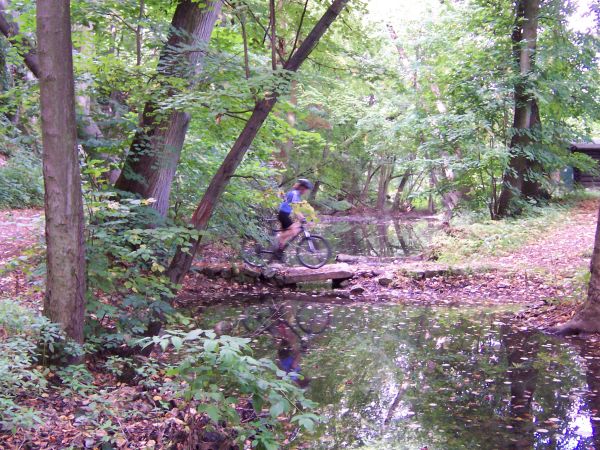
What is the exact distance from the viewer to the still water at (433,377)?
14.4ft

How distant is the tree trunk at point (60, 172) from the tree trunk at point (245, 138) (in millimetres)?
2117

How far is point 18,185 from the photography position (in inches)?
664

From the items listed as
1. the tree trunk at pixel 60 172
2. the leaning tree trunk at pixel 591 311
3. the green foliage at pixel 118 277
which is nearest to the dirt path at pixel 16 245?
the green foliage at pixel 118 277

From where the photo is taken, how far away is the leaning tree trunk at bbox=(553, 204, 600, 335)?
6.67 metres

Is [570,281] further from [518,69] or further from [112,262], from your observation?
[518,69]

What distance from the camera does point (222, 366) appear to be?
11.1 ft

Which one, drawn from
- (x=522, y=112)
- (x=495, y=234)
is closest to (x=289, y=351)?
(x=495, y=234)

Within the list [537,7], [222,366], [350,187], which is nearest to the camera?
[222,366]

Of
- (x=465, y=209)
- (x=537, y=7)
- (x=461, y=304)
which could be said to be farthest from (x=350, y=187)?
(x=461, y=304)

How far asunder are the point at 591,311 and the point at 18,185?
15.9m

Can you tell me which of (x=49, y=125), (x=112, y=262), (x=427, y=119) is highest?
(x=427, y=119)

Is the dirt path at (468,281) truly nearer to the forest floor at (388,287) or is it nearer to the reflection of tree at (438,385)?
the forest floor at (388,287)

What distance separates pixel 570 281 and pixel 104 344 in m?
7.18

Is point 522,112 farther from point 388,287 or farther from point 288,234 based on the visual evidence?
point 288,234
